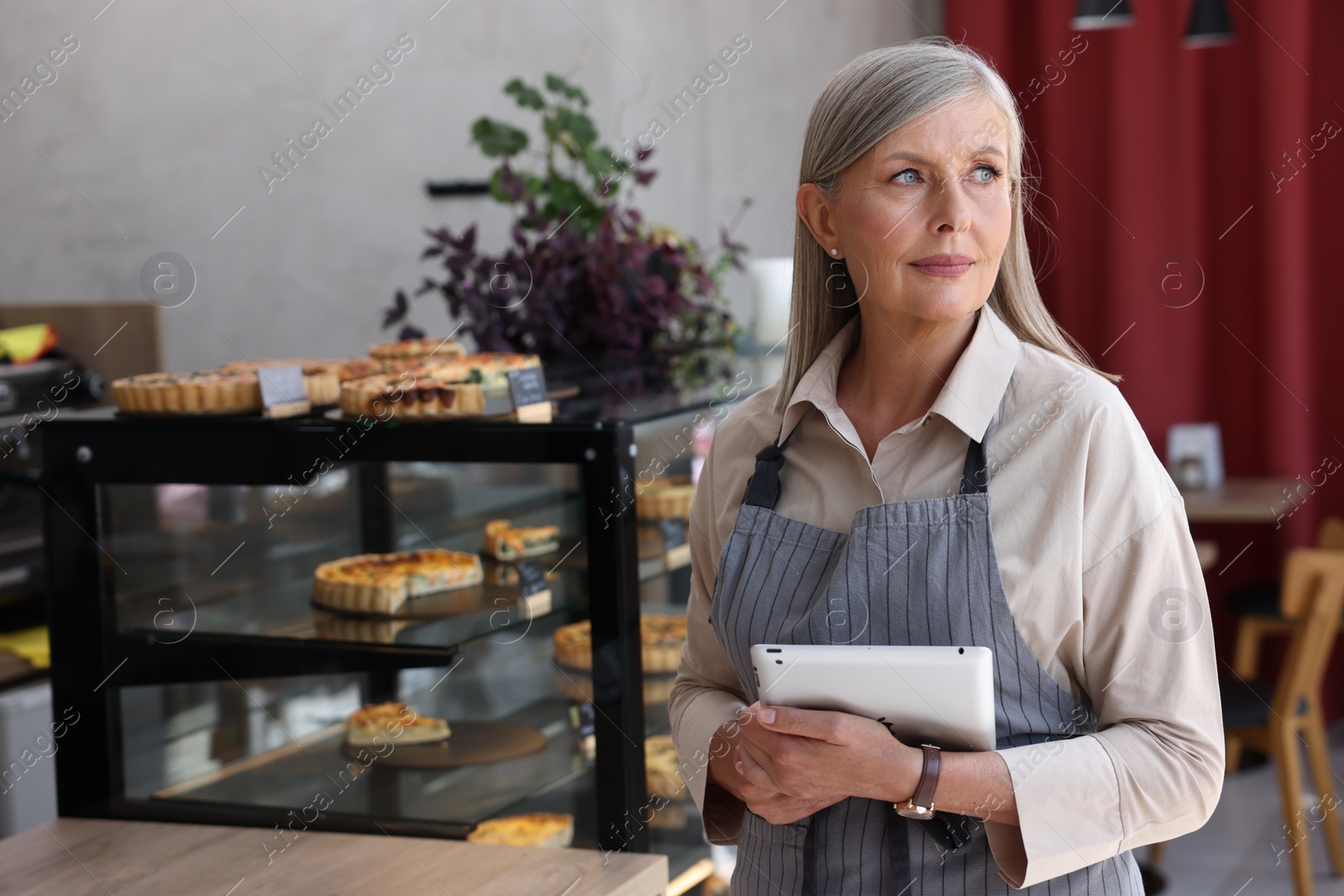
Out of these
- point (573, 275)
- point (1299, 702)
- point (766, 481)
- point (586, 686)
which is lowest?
point (1299, 702)

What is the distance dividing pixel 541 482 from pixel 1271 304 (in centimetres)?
337

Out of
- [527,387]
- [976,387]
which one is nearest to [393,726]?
[527,387]

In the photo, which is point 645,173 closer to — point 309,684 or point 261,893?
point 309,684

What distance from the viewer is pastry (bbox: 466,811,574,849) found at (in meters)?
1.72

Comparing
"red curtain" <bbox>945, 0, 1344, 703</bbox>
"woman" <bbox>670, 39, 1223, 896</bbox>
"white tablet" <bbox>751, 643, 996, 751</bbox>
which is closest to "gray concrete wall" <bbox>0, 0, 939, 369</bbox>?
"red curtain" <bbox>945, 0, 1344, 703</bbox>

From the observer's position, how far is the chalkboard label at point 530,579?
5.66 ft

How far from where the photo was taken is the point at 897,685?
3.69 ft

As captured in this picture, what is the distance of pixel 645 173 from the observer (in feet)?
8.79

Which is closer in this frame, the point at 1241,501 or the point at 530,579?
the point at 530,579

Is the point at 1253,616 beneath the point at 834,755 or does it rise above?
beneath

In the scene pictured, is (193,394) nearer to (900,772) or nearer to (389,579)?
(389,579)

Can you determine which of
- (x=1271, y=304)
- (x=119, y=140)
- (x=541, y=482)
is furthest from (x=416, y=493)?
(x=1271, y=304)

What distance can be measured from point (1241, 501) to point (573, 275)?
2.52m

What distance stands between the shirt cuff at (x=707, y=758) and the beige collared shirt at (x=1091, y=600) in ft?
0.99
